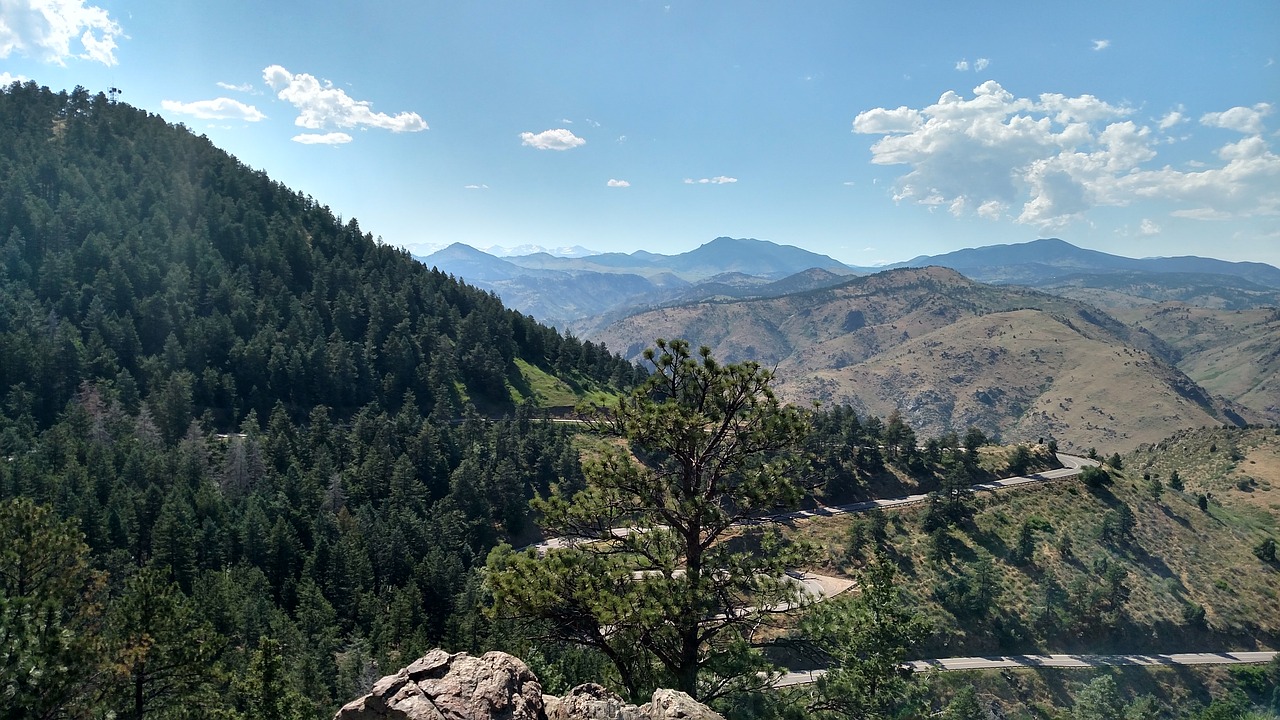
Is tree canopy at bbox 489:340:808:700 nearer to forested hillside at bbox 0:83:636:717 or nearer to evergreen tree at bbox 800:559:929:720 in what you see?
evergreen tree at bbox 800:559:929:720

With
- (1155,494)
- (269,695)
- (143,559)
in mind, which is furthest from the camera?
(1155,494)

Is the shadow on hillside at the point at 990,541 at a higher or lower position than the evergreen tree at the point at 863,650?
lower

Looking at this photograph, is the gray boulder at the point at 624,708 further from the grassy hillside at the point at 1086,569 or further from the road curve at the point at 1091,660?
the grassy hillside at the point at 1086,569

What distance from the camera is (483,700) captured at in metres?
13.4

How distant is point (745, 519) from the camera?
19.8 m

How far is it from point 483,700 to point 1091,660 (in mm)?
89480

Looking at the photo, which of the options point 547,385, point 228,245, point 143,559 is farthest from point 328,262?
point 143,559

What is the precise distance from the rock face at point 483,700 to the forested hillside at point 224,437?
13201 mm

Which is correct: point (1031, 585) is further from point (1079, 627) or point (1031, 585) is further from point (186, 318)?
point (186, 318)

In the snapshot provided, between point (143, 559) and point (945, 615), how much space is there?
311 feet

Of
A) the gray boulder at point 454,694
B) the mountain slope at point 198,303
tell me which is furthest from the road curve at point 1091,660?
the mountain slope at point 198,303

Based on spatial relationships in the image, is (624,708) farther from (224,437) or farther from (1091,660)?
(224,437)

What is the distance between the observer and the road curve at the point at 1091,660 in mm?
71000

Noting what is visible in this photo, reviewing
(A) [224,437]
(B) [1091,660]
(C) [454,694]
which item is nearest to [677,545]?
(C) [454,694]
